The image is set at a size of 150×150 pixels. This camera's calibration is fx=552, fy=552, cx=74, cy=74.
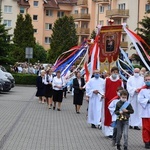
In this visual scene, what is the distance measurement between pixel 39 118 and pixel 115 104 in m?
7.00

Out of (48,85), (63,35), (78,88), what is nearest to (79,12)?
(63,35)

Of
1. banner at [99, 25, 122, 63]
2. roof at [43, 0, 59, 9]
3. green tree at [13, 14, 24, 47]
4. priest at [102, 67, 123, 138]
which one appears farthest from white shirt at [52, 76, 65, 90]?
roof at [43, 0, 59, 9]

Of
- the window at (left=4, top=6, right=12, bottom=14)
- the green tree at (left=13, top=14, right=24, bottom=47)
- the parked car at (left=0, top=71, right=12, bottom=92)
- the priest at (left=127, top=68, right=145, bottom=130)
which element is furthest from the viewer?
the window at (left=4, top=6, right=12, bottom=14)

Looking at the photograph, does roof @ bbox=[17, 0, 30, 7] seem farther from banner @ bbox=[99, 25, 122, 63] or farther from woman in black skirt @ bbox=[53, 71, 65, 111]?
banner @ bbox=[99, 25, 122, 63]

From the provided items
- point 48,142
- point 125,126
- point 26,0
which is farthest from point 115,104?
point 26,0

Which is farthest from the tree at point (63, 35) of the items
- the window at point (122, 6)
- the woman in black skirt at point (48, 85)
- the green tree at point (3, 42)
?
the woman in black skirt at point (48, 85)

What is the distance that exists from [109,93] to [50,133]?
6.51ft

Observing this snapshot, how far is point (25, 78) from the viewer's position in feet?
154

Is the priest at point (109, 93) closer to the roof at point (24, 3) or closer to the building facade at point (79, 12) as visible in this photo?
the building facade at point (79, 12)

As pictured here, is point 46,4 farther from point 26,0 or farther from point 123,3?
point 123,3

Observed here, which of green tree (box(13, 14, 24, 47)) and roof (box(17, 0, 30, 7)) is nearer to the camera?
green tree (box(13, 14, 24, 47))

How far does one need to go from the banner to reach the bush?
1058 inches

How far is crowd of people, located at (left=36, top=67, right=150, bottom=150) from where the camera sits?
12.5m

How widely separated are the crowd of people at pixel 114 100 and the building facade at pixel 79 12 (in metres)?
51.4
